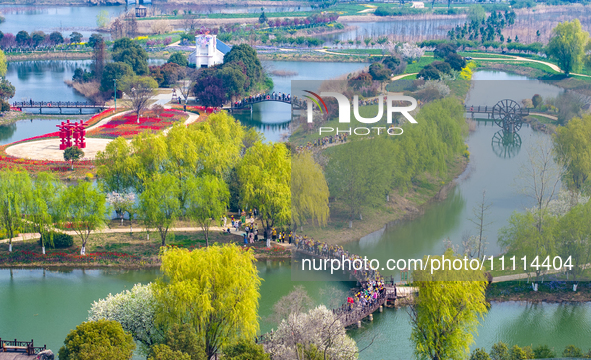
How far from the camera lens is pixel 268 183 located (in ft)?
177

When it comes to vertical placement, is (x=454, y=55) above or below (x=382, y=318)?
above

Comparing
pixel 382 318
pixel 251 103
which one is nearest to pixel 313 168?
pixel 382 318

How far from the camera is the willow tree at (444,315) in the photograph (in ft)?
125

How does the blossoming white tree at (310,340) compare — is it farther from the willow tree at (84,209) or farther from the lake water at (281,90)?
the lake water at (281,90)

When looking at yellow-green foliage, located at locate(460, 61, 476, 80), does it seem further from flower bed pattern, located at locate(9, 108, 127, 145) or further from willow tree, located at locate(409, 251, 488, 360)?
willow tree, located at locate(409, 251, 488, 360)

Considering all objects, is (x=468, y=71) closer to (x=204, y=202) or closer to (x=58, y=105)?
(x=58, y=105)

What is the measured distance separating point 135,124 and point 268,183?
40.4m

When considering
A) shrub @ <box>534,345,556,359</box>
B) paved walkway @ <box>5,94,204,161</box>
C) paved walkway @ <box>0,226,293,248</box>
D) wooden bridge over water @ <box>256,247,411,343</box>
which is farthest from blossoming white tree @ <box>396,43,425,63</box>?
shrub @ <box>534,345,556,359</box>

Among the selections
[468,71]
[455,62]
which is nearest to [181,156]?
[455,62]

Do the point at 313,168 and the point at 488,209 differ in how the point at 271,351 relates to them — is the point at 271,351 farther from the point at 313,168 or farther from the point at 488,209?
the point at 488,209

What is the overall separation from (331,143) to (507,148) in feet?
53.8

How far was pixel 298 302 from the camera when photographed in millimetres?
41375

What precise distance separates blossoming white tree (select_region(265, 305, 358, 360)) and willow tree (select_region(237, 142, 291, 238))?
52.4 ft

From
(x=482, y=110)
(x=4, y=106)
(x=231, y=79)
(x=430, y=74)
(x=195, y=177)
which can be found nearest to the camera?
(x=195, y=177)
